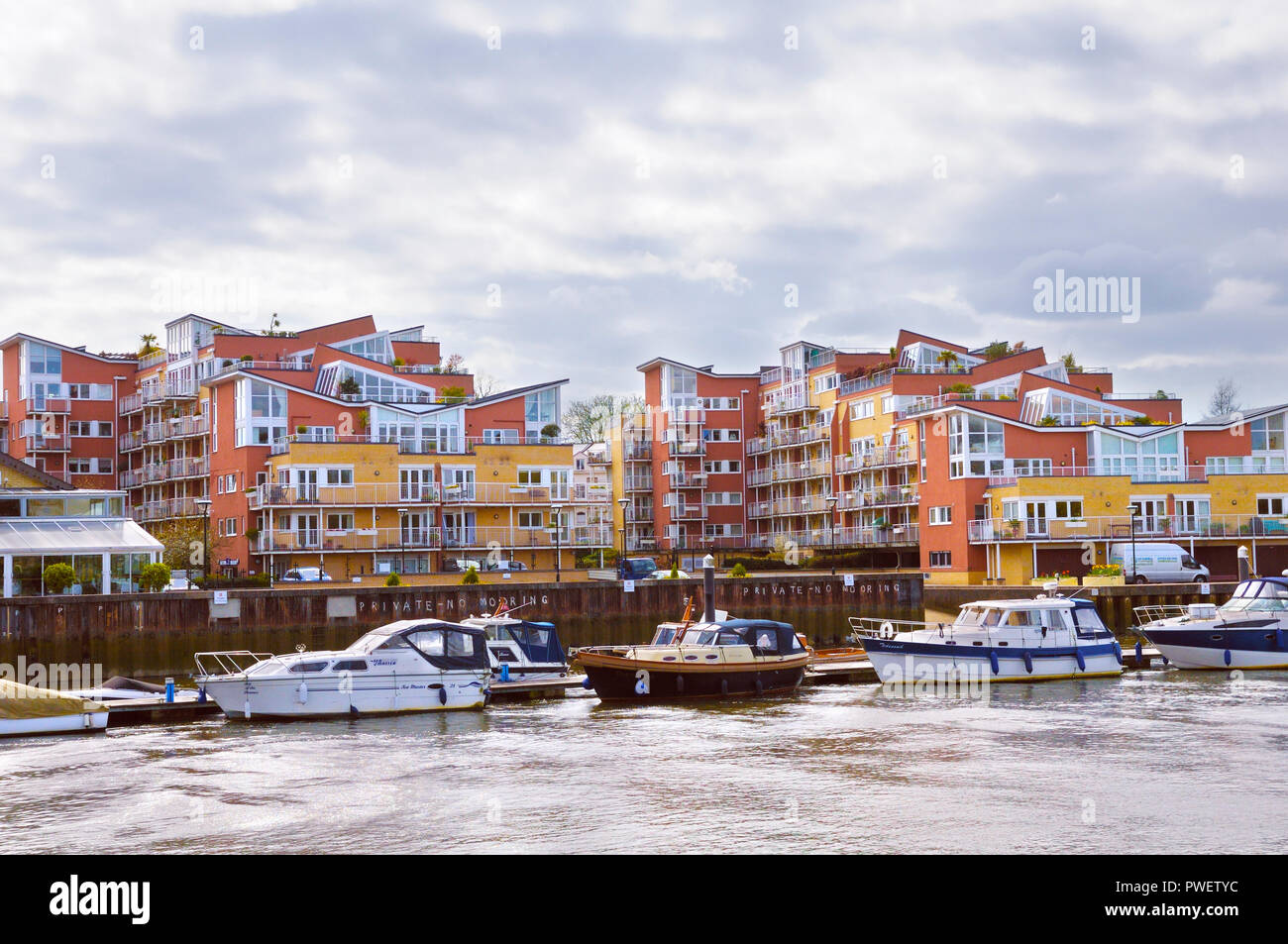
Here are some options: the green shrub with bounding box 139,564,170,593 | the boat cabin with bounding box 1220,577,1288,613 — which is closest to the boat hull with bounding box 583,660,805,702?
the boat cabin with bounding box 1220,577,1288,613

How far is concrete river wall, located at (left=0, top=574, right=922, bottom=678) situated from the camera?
48344 millimetres

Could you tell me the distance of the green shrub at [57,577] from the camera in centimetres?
5212

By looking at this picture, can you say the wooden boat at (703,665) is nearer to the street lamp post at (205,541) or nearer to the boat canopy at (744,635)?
the boat canopy at (744,635)

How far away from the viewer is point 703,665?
37.4 meters

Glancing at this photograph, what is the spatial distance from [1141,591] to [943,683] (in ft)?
90.9

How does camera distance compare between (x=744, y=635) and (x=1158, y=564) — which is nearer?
(x=744, y=635)

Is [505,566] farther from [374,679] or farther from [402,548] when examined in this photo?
[374,679]

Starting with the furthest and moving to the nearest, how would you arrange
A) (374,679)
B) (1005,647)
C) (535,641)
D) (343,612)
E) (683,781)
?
1. (343,612)
2. (535,641)
3. (1005,647)
4. (374,679)
5. (683,781)

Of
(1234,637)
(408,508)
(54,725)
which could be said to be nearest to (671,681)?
(54,725)

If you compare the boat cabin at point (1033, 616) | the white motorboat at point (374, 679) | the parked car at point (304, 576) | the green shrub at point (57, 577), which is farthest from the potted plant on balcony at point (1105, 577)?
the green shrub at point (57, 577)

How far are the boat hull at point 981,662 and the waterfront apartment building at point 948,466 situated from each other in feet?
93.0

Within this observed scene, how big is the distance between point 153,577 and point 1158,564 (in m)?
52.7

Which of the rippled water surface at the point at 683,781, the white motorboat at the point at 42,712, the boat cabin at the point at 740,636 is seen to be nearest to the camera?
the rippled water surface at the point at 683,781
